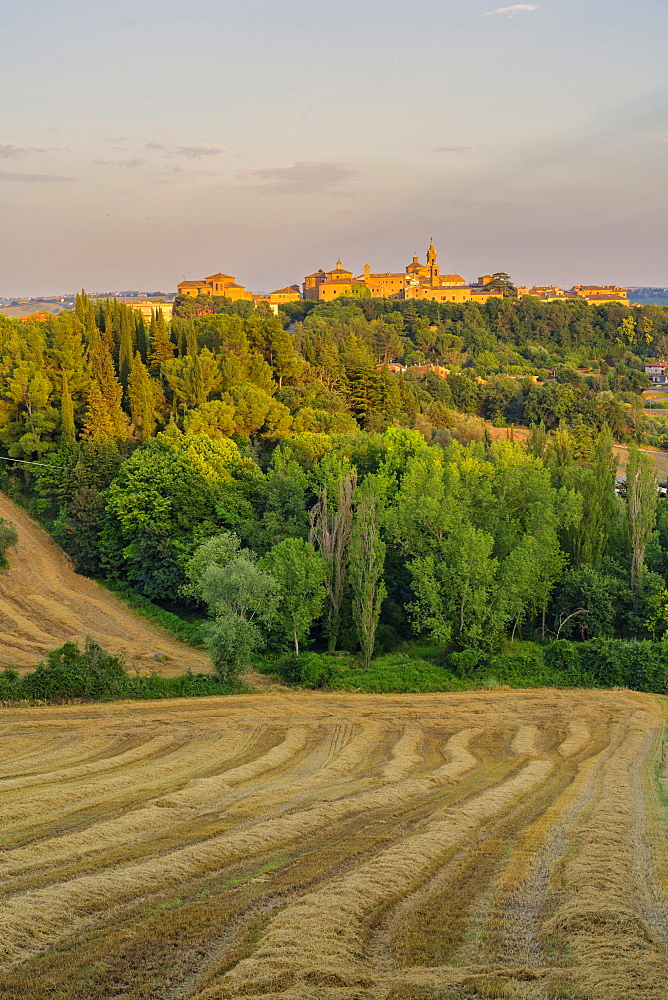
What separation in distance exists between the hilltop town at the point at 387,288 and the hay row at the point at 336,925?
413 feet

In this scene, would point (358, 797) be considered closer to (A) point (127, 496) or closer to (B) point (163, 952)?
(B) point (163, 952)

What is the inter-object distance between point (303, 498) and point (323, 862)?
2457 cm

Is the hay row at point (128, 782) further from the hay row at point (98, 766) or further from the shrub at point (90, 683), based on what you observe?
the shrub at point (90, 683)

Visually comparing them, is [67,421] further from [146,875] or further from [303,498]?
[146,875]

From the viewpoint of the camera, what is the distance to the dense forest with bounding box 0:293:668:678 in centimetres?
2831

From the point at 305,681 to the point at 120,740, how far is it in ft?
26.2

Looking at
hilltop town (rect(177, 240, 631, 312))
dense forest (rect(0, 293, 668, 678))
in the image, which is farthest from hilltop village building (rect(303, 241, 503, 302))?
dense forest (rect(0, 293, 668, 678))

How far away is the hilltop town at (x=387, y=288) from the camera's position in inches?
5497

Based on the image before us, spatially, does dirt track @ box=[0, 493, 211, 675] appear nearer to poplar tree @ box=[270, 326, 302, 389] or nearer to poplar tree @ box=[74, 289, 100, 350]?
poplar tree @ box=[74, 289, 100, 350]

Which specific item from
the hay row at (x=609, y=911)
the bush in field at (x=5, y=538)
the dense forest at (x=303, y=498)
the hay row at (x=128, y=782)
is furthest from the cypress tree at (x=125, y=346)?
the hay row at (x=609, y=911)

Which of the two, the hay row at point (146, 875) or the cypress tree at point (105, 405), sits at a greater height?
the cypress tree at point (105, 405)

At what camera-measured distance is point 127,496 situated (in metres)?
36.8

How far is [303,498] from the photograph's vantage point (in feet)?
115

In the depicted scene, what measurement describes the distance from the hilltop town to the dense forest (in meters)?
85.9
